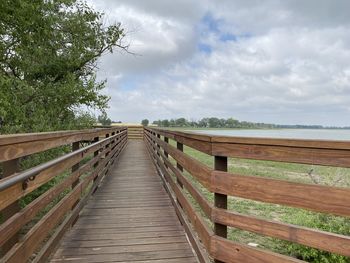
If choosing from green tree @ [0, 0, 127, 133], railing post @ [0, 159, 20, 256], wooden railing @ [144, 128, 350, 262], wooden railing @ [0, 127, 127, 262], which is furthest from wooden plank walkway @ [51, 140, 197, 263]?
green tree @ [0, 0, 127, 133]

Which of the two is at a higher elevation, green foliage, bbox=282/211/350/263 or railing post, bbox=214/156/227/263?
railing post, bbox=214/156/227/263

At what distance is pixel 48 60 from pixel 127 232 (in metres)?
8.39

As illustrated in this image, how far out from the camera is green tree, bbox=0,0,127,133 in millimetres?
7262

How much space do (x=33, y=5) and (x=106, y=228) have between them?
4.64 meters

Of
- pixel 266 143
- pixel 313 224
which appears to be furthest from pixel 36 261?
pixel 313 224

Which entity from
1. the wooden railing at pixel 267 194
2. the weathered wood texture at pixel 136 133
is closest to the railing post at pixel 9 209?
the wooden railing at pixel 267 194

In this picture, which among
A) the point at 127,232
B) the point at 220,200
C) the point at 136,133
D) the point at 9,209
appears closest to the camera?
the point at 9,209

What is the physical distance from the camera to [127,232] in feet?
14.8

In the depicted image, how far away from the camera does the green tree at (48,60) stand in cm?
726

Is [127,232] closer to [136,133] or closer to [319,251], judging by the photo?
[319,251]

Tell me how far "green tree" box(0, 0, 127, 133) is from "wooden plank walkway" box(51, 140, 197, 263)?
2.41m

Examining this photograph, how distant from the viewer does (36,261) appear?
3045 mm

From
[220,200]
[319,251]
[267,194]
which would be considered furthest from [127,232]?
[267,194]

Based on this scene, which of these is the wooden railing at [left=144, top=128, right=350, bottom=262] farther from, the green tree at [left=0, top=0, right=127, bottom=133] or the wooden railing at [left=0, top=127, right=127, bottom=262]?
the green tree at [left=0, top=0, right=127, bottom=133]
